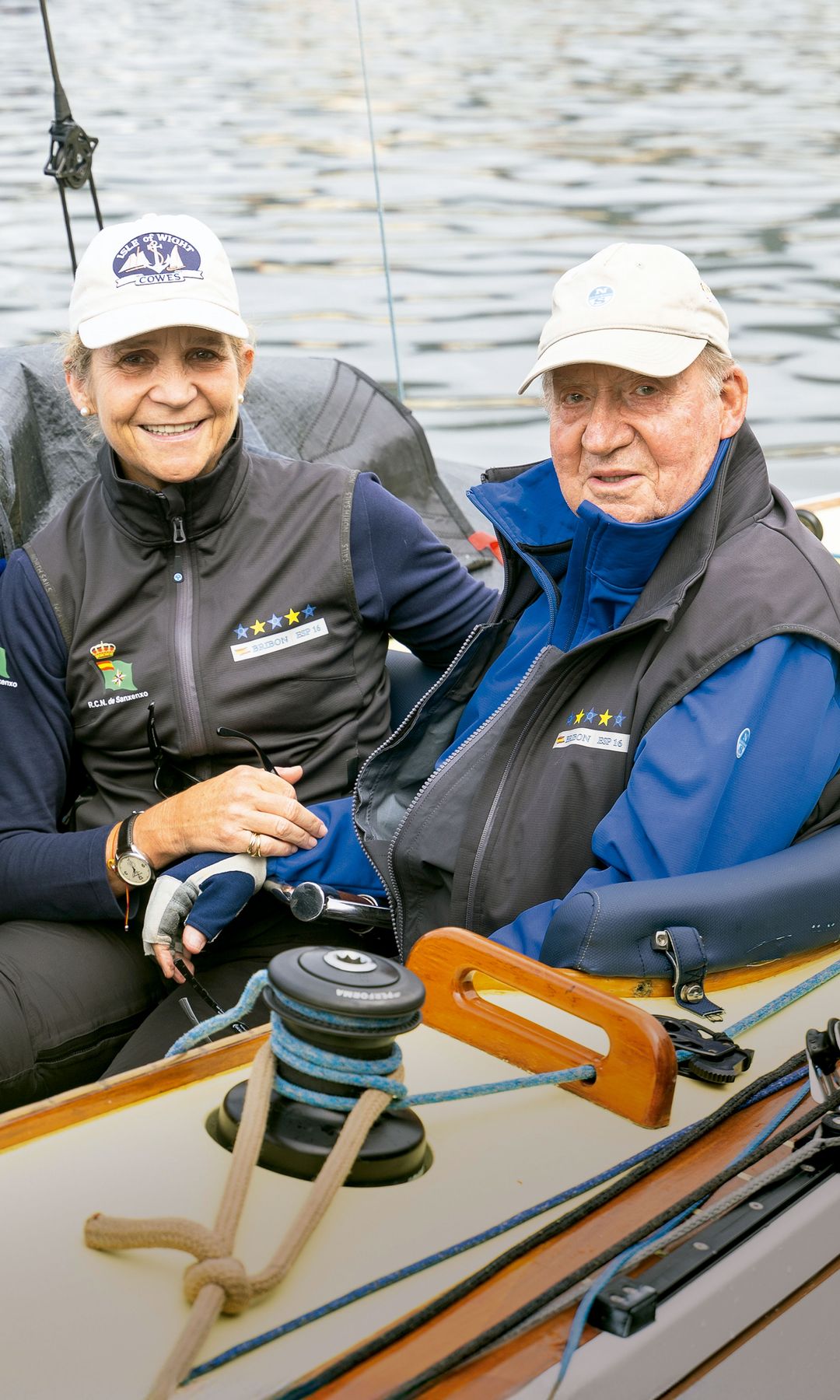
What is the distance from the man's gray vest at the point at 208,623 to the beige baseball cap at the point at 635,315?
1.53ft

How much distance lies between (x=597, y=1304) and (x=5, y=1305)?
43cm

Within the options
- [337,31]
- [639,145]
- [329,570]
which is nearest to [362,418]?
[329,570]

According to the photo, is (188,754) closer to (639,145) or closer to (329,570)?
(329,570)

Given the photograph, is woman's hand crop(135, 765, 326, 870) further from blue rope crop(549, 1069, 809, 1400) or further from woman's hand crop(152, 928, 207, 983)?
blue rope crop(549, 1069, 809, 1400)

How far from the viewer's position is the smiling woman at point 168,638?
78.8 inches

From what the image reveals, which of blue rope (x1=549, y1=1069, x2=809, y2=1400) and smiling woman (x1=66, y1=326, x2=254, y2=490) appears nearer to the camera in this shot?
blue rope (x1=549, y1=1069, x2=809, y2=1400)

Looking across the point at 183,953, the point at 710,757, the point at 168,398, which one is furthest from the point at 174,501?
the point at 710,757

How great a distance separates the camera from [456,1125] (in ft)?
4.51

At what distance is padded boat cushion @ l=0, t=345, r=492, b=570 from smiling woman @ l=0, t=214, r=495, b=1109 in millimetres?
507

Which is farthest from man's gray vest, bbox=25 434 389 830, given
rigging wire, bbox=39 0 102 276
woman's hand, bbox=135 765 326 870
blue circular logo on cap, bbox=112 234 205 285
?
rigging wire, bbox=39 0 102 276

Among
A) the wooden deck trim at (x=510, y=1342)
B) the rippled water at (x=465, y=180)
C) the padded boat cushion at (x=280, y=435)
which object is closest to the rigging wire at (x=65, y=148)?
the padded boat cushion at (x=280, y=435)

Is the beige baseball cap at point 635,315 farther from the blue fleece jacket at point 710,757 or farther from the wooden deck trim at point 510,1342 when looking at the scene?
the wooden deck trim at point 510,1342

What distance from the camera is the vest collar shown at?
207cm

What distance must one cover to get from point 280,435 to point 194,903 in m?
1.69
